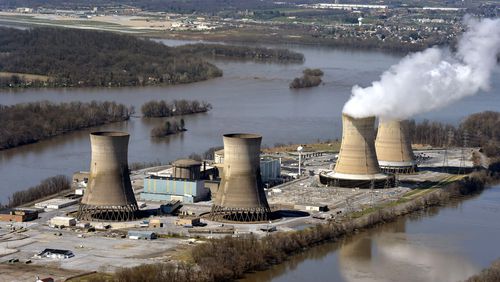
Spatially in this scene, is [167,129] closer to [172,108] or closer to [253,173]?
[172,108]

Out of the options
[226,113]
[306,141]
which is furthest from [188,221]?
[226,113]

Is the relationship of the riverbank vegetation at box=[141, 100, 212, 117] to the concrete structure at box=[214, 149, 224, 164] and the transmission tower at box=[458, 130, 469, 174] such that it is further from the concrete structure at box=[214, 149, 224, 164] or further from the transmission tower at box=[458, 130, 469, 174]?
the concrete structure at box=[214, 149, 224, 164]

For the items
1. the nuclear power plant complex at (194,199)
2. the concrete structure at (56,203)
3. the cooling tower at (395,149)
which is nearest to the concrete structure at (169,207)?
the nuclear power plant complex at (194,199)

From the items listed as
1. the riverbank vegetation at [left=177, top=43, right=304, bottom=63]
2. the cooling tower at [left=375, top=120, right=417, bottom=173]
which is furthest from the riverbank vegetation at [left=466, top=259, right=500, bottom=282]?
the riverbank vegetation at [left=177, top=43, right=304, bottom=63]

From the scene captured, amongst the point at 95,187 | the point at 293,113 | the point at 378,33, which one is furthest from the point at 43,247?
the point at 378,33

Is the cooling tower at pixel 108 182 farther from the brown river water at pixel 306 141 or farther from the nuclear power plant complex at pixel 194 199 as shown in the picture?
the brown river water at pixel 306 141

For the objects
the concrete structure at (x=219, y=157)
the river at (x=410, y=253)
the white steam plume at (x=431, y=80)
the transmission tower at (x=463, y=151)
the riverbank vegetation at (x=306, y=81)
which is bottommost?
the river at (x=410, y=253)

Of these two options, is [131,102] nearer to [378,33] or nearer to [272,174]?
[272,174]
